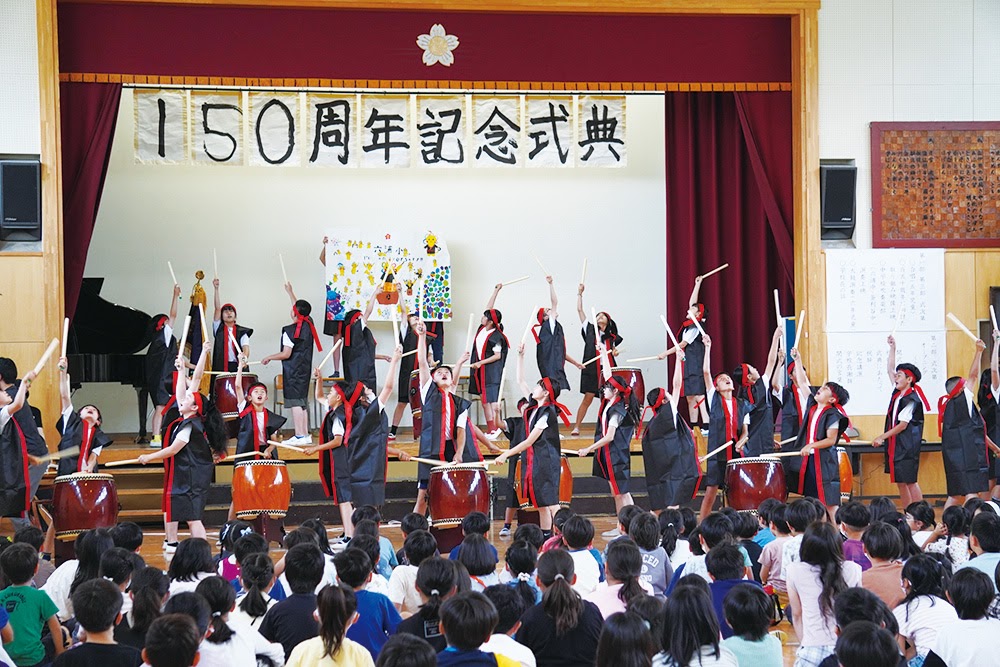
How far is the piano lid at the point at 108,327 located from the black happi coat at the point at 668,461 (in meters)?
4.07

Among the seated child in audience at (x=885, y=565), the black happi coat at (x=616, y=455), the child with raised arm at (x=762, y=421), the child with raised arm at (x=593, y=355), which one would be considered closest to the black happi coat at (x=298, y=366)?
the child with raised arm at (x=593, y=355)

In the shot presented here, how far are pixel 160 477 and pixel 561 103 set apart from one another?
4.13 metres

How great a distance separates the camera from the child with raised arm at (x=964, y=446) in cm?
746

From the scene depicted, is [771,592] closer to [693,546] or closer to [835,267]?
[693,546]

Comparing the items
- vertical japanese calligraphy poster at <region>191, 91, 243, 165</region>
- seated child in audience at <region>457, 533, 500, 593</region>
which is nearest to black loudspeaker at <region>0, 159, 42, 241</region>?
vertical japanese calligraphy poster at <region>191, 91, 243, 165</region>

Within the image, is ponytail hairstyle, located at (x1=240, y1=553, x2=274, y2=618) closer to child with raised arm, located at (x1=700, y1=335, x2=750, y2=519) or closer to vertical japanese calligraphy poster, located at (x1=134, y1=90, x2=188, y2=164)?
child with raised arm, located at (x1=700, y1=335, x2=750, y2=519)

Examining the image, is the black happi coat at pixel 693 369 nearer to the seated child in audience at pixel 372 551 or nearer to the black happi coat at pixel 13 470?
the black happi coat at pixel 13 470

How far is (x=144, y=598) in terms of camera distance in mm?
3297

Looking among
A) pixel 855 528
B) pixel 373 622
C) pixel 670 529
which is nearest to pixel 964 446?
pixel 855 528

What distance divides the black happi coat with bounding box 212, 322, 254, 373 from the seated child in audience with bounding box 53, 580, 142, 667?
630 centimetres

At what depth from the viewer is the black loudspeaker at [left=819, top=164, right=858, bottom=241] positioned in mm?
8945

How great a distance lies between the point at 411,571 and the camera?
428cm

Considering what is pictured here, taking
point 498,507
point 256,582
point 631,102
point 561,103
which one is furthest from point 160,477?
point 631,102

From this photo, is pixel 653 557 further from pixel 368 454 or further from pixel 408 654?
pixel 368 454
